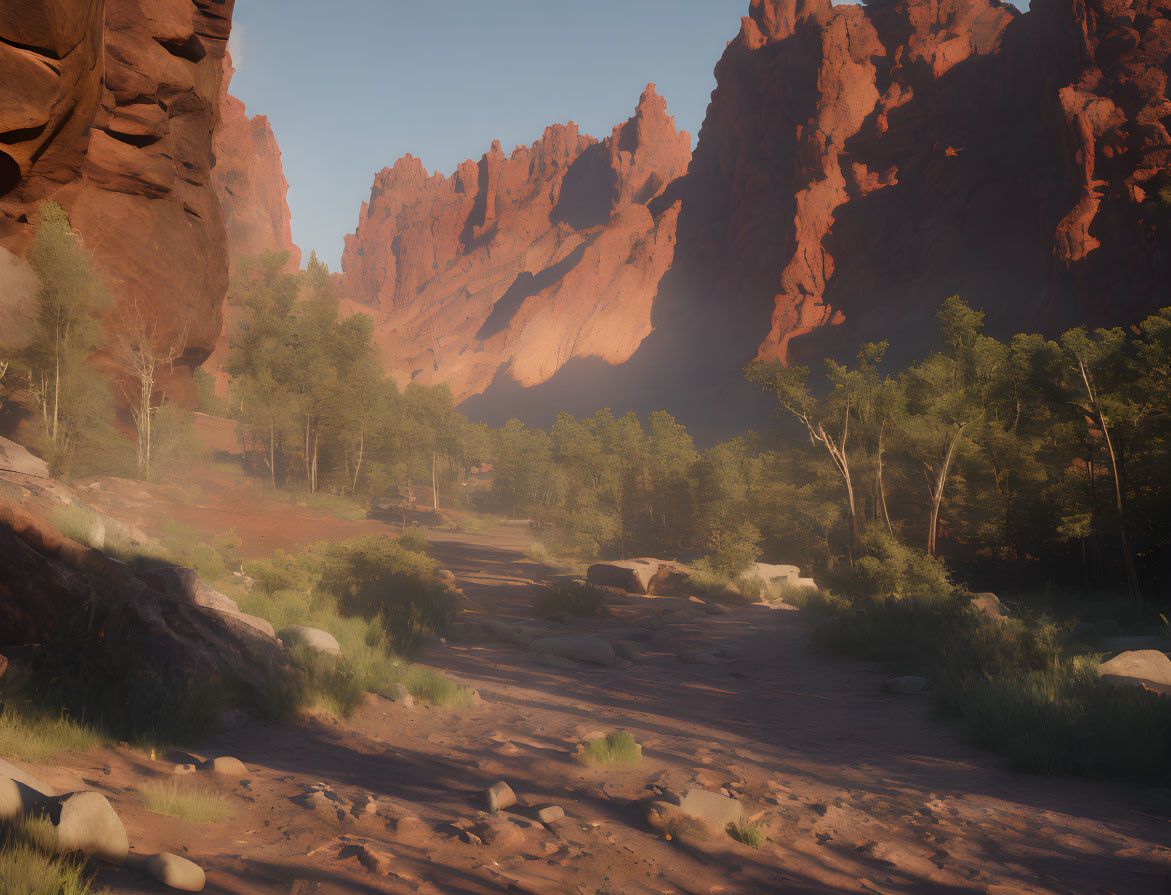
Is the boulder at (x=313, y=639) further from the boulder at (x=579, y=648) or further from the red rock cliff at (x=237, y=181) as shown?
the red rock cliff at (x=237, y=181)

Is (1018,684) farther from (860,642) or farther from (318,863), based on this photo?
(318,863)

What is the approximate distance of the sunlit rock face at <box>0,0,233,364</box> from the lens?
48.9 ft

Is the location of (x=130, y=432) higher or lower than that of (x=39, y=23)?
lower

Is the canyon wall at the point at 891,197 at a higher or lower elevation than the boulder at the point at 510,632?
higher

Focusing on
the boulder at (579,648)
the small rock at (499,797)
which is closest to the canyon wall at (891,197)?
the boulder at (579,648)

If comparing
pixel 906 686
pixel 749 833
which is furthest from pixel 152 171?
pixel 906 686

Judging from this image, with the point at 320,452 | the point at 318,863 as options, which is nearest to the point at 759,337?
the point at 320,452

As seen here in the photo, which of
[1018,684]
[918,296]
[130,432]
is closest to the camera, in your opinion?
[1018,684]

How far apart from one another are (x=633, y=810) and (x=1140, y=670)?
7930 millimetres

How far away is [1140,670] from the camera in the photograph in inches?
322

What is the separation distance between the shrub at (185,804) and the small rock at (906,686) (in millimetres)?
8880

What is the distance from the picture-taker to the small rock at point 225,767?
464cm

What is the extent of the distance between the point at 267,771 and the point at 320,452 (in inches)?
1638

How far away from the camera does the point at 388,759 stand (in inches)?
227
